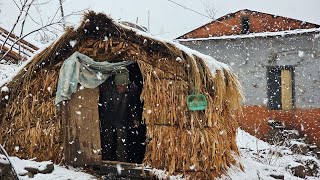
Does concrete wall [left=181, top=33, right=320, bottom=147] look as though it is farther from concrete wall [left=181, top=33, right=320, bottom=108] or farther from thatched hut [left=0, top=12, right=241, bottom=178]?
thatched hut [left=0, top=12, right=241, bottom=178]

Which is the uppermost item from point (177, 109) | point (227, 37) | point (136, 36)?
point (227, 37)

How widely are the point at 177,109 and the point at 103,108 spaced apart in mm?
2135

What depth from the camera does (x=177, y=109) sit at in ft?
21.8

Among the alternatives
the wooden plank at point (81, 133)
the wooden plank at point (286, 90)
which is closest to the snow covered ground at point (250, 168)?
the wooden plank at point (81, 133)

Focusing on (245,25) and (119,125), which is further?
(245,25)

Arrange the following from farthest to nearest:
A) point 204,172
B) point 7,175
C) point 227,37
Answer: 1. point 227,37
2. point 204,172
3. point 7,175

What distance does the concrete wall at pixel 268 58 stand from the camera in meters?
14.0

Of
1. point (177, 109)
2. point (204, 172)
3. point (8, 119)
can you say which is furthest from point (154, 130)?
point (8, 119)

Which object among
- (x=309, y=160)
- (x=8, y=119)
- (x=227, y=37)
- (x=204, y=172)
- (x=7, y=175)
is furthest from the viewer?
(x=227, y=37)

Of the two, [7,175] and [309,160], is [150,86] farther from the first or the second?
[309,160]

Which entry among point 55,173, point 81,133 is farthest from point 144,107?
point 55,173

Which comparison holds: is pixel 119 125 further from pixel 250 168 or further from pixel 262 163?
pixel 262 163

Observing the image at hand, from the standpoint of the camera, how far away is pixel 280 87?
14383 millimetres

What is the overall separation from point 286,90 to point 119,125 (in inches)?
361
